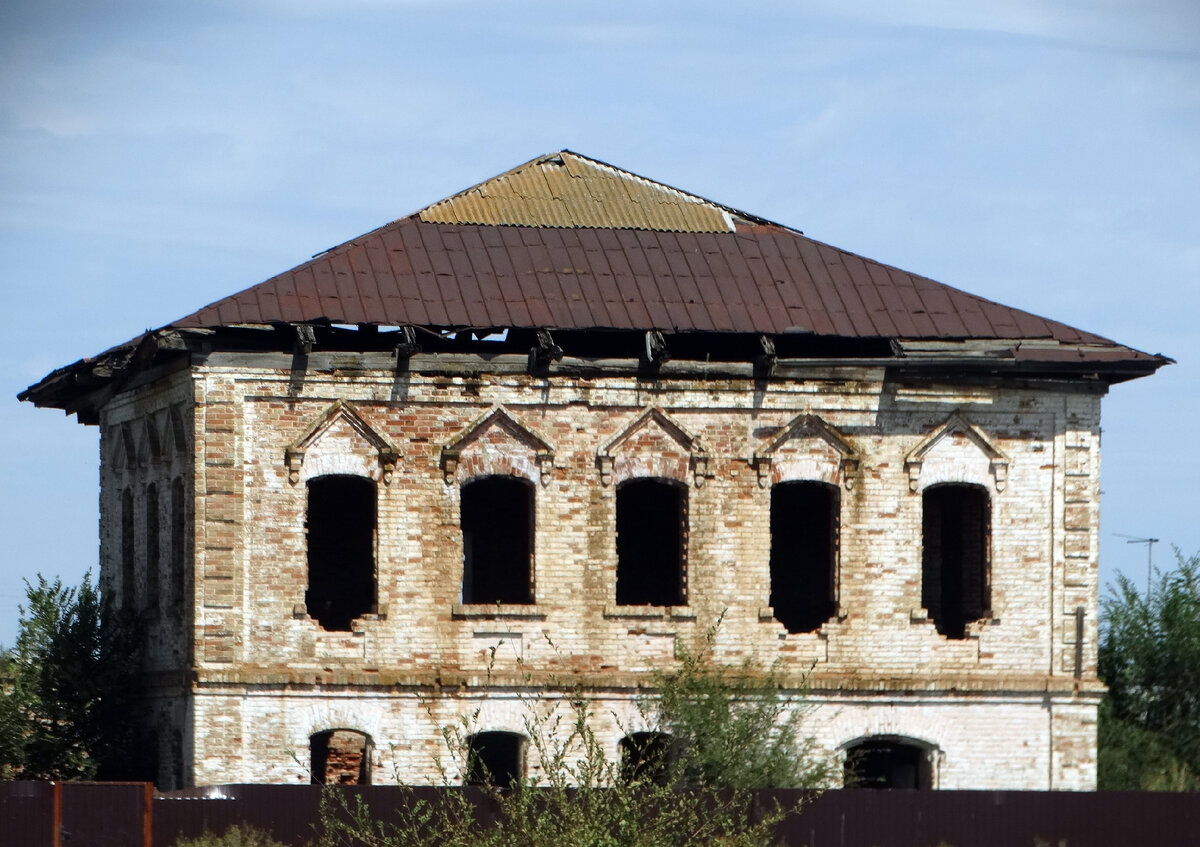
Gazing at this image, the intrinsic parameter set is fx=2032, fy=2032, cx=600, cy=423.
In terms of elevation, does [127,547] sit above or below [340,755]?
above

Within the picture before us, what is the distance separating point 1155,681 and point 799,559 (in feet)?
14.8

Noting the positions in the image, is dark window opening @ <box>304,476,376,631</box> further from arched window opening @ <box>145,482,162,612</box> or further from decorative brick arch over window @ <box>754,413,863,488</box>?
decorative brick arch over window @ <box>754,413,863,488</box>

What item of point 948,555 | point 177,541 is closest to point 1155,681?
point 948,555

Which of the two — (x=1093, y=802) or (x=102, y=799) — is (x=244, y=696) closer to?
(x=102, y=799)

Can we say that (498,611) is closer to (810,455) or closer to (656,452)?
(656,452)

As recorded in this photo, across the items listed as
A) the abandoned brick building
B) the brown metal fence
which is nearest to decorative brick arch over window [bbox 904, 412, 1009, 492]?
the abandoned brick building

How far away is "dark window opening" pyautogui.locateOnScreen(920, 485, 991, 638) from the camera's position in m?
23.1

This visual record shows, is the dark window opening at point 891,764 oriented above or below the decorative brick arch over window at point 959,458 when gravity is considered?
below

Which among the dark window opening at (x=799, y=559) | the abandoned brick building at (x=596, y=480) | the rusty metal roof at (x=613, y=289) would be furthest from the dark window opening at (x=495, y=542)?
the dark window opening at (x=799, y=559)

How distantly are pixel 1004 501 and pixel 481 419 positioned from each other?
5817 millimetres

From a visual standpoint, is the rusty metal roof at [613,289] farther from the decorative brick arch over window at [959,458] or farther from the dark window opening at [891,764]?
the dark window opening at [891,764]

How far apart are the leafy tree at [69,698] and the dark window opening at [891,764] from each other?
26.7 ft

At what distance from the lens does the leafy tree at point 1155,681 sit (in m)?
23.3

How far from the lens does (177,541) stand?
22359mm
